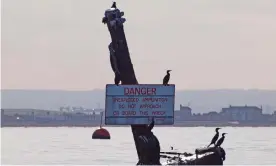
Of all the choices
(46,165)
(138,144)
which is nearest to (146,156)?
(138,144)

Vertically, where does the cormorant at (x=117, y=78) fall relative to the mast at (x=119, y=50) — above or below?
below

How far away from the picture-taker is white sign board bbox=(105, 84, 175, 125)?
5384cm

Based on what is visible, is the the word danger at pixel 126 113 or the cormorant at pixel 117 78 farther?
the cormorant at pixel 117 78

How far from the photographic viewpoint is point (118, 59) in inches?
2153

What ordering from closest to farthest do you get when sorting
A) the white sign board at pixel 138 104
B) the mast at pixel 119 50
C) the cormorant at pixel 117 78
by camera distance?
1. the white sign board at pixel 138 104
2. the cormorant at pixel 117 78
3. the mast at pixel 119 50

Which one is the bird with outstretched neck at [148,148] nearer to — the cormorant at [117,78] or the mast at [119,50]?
the mast at [119,50]

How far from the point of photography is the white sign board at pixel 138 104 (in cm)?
5384

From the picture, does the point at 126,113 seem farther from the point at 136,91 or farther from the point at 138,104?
the point at 136,91

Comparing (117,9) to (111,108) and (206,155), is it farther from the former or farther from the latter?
(206,155)

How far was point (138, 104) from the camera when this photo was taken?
5397cm

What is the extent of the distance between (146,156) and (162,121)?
A: 76.6 inches

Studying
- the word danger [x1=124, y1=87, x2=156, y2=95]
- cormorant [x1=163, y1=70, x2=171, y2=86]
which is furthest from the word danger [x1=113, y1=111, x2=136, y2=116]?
cormorant [x1=163, y1=70, x2=171, y2=86]

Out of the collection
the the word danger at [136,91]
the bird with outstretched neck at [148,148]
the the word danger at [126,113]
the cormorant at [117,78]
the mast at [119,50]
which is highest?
the mast at [119,50]

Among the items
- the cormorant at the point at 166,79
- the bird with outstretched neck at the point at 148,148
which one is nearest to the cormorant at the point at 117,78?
the cormorant at the point at 166,79
